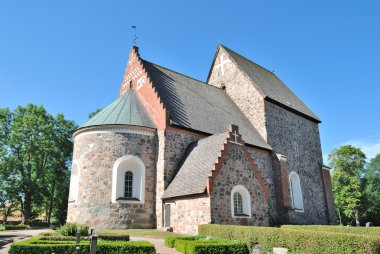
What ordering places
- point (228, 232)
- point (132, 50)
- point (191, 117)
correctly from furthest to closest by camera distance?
point (132, 50) < point (191, 117) < point (228, 232)

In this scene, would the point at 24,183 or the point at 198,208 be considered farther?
the point at 24,183

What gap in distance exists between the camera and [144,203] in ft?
55.2

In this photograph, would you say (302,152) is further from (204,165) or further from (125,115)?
(125,115)

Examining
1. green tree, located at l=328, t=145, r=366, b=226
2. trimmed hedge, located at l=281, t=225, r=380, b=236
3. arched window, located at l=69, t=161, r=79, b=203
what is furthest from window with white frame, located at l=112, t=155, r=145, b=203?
green tree, located at l=328, t=145, r=366, b=226

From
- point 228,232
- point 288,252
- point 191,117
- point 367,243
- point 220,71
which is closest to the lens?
point 367,243

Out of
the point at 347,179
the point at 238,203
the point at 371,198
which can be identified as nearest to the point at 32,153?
the point at 238,203

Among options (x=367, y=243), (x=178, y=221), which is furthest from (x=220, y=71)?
(x=367, y=243)

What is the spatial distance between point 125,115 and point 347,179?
36059 millimetres

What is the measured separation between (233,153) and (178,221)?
453 centimetres

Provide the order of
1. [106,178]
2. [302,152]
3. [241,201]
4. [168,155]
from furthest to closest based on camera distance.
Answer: [302,152]
[168,155]
[106,178]
[241,201]

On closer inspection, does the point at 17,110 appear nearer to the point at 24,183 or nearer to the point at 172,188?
the point at 24,183

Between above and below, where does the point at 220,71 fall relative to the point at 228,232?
above

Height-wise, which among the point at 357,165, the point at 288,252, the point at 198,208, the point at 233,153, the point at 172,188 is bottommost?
A: the point at 288,252

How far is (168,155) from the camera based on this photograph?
57.7 feet
